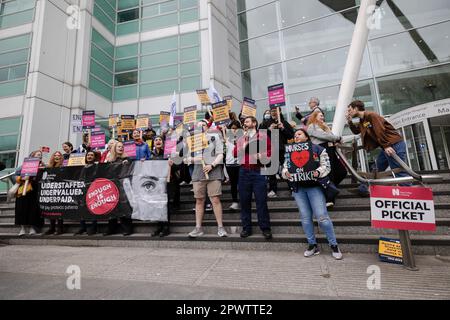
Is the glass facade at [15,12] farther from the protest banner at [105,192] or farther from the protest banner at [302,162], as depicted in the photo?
the protest banner at [302,162]

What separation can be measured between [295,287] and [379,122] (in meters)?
3.04

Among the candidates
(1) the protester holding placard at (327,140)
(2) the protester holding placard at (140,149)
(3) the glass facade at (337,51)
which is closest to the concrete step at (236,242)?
(1) the protester holding placard at (327,140)

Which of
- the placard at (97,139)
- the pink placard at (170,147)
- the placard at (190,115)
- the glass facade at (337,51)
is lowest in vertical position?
the pink placard at (170,147)

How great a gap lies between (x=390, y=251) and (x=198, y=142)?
3.42 m

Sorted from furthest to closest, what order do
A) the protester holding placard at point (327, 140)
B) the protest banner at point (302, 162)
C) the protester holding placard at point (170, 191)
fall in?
the protester holding placard at point (170, 191), the protester holding placard at point (327, 140), the protest banner at point (302, 162)

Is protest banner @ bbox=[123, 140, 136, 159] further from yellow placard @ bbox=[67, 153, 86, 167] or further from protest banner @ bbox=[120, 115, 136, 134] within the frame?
protest banner @ bbox=[120, 115, 136, 134]

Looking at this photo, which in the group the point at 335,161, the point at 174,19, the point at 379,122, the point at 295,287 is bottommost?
the point at 295,287

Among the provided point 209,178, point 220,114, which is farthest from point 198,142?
point 220,114

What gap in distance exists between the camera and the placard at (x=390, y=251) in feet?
10.5

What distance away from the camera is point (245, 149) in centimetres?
438

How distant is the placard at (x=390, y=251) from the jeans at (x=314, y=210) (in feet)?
1.89

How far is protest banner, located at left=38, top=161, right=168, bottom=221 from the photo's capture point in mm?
5125

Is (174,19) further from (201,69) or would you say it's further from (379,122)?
A: (379,122)

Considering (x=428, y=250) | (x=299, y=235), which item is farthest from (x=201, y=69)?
(x=428, y=250)
